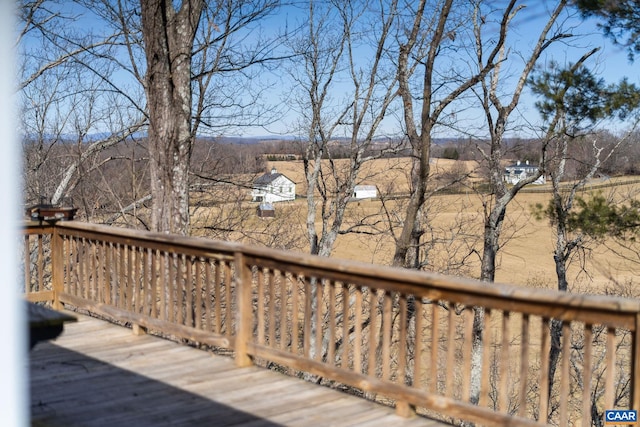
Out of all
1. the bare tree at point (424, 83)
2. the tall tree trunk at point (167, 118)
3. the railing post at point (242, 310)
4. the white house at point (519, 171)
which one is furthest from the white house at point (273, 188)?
the railing post at point (242, 310)

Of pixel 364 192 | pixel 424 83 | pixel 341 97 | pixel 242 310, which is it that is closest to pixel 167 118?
pixel 242 310

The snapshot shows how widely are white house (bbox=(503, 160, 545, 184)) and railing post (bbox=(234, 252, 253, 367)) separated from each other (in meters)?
14.1

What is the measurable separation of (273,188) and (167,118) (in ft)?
23.3

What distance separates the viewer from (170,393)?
427cm

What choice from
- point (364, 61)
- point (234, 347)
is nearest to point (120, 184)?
point (364, 61)

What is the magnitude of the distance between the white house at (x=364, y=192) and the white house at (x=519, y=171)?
145 inches

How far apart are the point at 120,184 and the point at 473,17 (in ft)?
29.6

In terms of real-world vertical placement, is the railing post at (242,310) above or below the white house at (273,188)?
below

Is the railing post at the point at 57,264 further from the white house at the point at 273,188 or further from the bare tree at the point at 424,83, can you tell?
the white house at the point at 273,188

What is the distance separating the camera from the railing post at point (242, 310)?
4785 mm

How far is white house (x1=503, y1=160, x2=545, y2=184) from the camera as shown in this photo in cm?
1784

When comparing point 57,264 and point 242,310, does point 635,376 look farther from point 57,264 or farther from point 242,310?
point 57,264

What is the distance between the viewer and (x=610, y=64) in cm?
1405

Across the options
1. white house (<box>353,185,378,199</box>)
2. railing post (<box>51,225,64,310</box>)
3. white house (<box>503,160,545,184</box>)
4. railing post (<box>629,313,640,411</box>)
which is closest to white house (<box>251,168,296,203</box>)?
white house (<box>353,185,378,199</box>)
